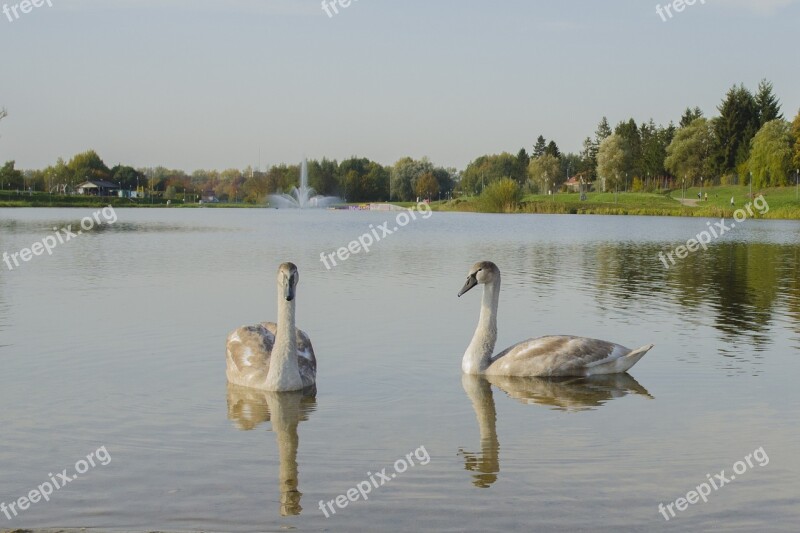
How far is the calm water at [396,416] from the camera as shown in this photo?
870 cm

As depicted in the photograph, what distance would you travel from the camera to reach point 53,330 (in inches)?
790

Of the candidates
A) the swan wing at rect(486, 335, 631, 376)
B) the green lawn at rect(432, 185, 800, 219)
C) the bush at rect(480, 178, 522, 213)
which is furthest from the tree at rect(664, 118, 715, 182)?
the swan wing at rect(486, 335, 631, 376)

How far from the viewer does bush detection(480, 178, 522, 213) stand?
14862cm

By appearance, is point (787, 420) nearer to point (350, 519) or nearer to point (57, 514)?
point (350, 519)

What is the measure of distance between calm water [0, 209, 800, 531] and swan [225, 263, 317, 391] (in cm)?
29

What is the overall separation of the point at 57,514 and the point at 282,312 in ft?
18.0

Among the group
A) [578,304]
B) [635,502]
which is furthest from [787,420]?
[578,304]

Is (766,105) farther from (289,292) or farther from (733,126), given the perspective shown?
(289,292)

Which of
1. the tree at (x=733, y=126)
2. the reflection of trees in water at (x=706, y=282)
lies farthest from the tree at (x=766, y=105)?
the reflection of trees in water at (x=706, y=282)

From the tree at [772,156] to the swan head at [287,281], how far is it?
136 meters

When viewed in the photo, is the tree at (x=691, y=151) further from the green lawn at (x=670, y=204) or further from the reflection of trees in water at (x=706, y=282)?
the reflection of trees in water at (x=706, y=282)

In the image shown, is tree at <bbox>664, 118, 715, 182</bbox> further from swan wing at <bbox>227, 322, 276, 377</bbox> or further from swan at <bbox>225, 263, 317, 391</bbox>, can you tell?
swan at <bbox>225, 263, 317, 391</bbox>

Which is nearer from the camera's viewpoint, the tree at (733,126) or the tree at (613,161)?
the tree at (733,126)

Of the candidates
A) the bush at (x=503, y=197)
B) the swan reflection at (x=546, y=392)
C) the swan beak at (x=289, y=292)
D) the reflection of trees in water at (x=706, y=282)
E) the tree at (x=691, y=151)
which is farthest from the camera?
the tree at (x=691, y=151)
